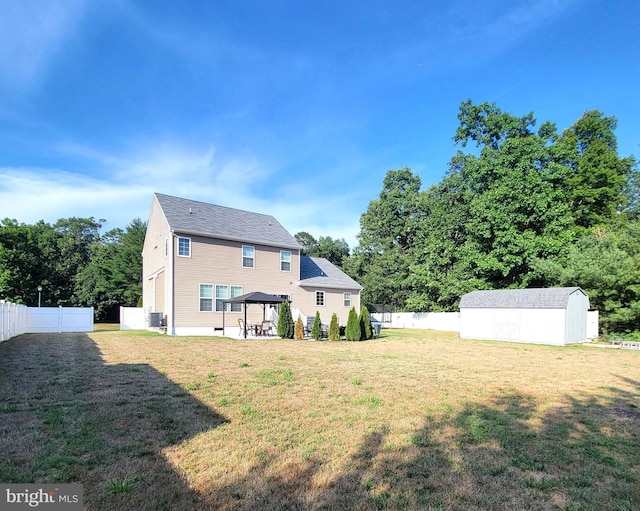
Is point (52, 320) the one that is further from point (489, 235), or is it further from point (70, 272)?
point (489, 235)

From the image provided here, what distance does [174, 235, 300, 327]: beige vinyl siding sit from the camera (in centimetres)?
1859

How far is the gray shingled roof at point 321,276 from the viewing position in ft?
79.0

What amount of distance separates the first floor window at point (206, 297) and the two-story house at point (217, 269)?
1 centimetres

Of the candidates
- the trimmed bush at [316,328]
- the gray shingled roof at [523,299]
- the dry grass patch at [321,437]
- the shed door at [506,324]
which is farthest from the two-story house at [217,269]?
the dry grass patch at [321,437]

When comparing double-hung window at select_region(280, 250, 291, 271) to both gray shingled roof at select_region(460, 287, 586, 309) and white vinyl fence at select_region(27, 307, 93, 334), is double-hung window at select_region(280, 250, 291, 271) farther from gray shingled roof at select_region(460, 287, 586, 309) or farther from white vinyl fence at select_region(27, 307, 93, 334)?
white vinyl fence at select_region(27, 307, 93, 334)

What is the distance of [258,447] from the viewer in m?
3.98

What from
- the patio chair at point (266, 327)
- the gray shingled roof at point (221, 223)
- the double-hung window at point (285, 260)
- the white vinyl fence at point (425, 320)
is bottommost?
the white vinyl fence at point (425, 320)

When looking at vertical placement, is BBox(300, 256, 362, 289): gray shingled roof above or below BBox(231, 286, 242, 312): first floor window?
above

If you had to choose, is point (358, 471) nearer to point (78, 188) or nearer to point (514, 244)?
point (514, 244)

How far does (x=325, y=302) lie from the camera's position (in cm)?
2447

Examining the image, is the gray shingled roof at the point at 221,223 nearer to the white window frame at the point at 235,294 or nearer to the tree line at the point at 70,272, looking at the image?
the white window frame at the point at 235,294

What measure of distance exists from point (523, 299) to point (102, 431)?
64.1ft

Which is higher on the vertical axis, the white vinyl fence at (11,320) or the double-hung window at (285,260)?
the double-hung window at (285,260)

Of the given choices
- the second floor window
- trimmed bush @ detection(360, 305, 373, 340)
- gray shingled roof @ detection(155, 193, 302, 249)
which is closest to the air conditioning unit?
gray shingled roof @ detection(155, 193, 302, 249)
